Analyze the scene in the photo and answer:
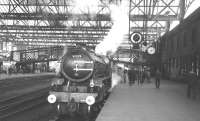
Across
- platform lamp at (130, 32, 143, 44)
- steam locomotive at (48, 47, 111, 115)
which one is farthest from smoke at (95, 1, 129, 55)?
platform lamp at (130, 32, 143, 44)

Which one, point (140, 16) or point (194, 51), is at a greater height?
point (140, 16)

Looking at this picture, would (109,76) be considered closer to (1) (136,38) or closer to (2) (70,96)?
(1) (136,38)

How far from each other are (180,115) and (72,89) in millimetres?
4179

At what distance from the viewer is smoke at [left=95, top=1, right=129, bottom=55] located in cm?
1859

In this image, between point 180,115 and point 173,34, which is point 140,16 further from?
point 180,115

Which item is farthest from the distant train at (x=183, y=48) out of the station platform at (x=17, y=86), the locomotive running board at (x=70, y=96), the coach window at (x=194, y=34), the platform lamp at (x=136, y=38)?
Answer: the locomotive running board at (x=70, y=96)

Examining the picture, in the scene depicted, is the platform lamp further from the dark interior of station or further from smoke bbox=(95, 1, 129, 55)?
smoke bbox=(95, 1, 129, 55)

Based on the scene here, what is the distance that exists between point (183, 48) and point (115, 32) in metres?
10.3

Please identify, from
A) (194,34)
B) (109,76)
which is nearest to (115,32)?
(109,76)

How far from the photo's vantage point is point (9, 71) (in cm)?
5003

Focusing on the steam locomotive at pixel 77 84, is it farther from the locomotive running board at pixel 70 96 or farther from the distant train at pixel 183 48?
the distant train at pixel 183 48

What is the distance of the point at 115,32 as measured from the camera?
75.7ft

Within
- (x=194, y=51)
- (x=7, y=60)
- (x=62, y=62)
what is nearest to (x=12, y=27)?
(x=7, y=60)

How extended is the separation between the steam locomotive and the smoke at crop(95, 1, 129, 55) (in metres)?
2.74
